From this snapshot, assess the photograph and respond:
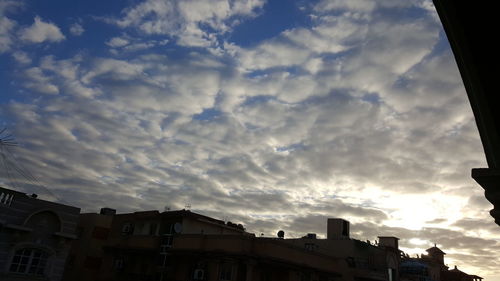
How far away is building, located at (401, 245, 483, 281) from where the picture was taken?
4603 cm

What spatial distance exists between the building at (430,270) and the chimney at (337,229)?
10679 mm

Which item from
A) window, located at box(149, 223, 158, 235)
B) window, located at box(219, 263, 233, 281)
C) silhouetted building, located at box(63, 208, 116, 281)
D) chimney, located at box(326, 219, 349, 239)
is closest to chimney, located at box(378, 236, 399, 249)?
chimney, located at box(326, 219, 349, 239)

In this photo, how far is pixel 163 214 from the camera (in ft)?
107

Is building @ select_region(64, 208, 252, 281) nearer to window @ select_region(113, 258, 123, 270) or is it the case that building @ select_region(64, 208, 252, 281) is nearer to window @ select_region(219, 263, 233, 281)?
window @ select_region(113, 258, 123, 270)

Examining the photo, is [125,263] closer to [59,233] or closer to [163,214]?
[163,214]

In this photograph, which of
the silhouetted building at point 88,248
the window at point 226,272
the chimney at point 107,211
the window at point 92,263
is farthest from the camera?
the chimney at point 107,211

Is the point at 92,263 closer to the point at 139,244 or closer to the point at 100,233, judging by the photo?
the point at 100,233

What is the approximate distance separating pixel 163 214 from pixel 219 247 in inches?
357

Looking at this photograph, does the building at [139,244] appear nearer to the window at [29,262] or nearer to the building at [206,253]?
the building at [206,253]

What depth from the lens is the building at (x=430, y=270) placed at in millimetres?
46031

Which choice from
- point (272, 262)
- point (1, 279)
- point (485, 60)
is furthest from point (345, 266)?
point (485, 60)

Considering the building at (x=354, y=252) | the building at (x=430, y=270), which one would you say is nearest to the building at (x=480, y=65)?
the building at (x=354, y=252)

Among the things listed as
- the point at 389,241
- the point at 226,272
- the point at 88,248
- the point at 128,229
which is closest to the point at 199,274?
the point at 226,272

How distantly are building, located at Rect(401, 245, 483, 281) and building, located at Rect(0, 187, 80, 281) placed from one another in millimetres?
39312
